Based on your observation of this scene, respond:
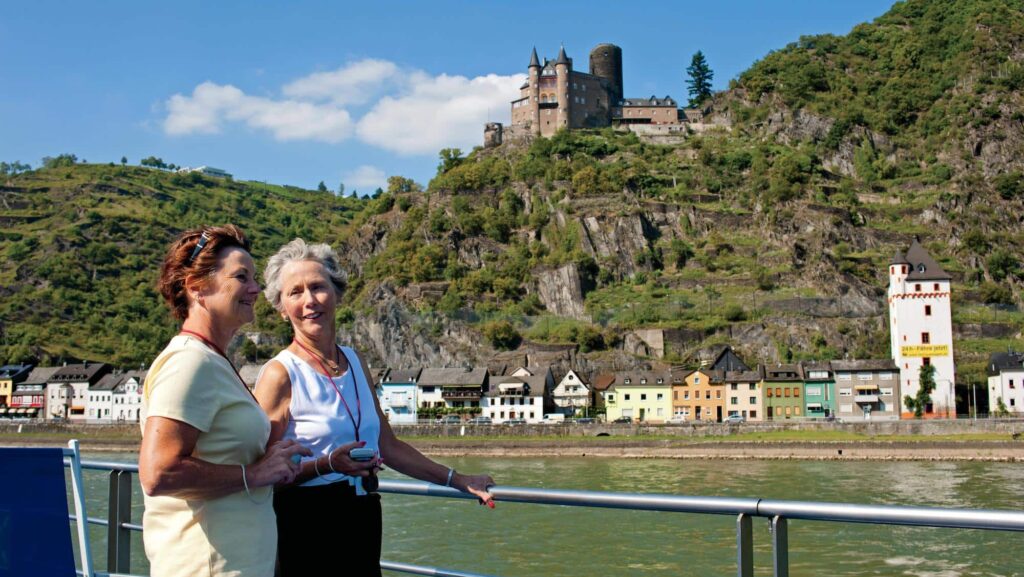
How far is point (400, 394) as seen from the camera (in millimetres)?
62062

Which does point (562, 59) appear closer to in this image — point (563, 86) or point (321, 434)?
point (563, 86)

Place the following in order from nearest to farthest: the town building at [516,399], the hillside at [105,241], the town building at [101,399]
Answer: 1. the town building at [516,399]
2. the town building at [101,399]
3. the hillside at [105,241]

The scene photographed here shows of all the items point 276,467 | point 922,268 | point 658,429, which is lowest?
point 658,429

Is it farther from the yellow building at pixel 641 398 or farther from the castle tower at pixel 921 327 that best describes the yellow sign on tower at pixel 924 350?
the yellow building at pixel 641 398

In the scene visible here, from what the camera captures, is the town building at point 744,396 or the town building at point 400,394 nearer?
the town building at point 744,396

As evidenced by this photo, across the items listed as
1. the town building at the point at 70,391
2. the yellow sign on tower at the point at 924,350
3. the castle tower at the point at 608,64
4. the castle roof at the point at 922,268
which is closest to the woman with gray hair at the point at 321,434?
the yellow sign on tower at the point at 924,350

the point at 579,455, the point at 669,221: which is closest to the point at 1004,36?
the point at 669,221

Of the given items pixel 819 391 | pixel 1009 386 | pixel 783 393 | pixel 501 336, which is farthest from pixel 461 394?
pixel 1009 386

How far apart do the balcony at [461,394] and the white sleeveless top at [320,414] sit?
57707mm

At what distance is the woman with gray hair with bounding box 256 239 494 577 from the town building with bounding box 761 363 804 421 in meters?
53.8

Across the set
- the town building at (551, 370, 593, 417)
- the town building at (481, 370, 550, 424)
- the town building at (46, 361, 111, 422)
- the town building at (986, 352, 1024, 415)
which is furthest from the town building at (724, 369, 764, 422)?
the town building at (46, 361, 111, 422)

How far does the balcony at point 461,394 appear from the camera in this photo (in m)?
60.4

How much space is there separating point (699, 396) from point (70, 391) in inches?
1785

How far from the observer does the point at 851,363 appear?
53.5 meters
